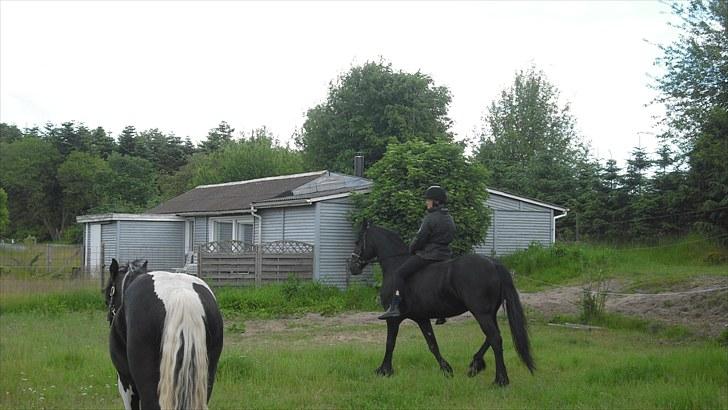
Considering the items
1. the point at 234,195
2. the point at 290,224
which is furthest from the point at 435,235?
the point at 234,195

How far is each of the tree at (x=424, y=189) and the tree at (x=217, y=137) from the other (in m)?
58.5

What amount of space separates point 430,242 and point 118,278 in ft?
16.2

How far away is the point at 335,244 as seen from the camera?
2458 centimetres

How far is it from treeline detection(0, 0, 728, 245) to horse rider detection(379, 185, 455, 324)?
21.8 feet

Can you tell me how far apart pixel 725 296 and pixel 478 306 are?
8.06 metres

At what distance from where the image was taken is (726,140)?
14.1 m

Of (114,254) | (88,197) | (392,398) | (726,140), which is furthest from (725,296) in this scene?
(88,197)

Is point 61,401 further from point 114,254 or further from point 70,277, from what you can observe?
point 114,254

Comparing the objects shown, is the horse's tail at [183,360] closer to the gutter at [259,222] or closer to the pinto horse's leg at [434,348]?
the pinto horse's leg at [434,348]

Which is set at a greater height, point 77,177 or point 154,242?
point 77,177

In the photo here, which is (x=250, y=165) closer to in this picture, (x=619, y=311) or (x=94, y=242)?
(x=94, y=242)

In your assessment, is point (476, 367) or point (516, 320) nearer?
point (516, 320)

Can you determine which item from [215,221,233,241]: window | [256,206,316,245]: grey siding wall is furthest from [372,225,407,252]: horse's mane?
[215,221,233,241]: window

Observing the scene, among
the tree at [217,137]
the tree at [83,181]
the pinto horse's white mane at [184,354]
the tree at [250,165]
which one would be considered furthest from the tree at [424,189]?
the tree at [217,137]
